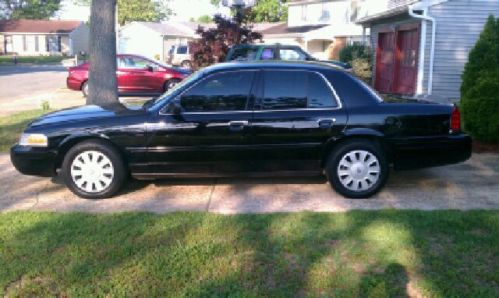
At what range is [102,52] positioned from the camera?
32.8 feet

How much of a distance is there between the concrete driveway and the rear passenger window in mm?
1040

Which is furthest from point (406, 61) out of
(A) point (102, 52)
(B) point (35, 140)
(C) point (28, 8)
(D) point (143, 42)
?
(C) point (28, 8)

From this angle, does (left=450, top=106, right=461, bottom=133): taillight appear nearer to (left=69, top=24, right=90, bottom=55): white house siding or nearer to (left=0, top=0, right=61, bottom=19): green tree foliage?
(left=69, top=24, right=90, bottom=55): white house siding

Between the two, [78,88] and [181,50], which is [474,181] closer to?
[78,88]

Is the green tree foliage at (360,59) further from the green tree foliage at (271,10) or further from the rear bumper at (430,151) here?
the green tree foliage at (271,10)

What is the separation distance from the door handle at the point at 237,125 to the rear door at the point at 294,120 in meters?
0.12

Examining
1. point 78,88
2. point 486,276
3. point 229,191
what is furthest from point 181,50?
point 486,276

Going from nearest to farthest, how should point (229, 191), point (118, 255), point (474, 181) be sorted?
point (118, 255) → point (229, 191) → point (474, 181)

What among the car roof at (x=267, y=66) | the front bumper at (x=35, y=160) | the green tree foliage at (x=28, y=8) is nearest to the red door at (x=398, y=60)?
the car roof at (x=267, y=66)

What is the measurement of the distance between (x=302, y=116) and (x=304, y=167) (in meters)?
0.59

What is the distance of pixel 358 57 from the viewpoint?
20.9 metres

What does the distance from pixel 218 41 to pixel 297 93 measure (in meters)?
11.6

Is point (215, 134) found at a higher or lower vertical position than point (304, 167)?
higher

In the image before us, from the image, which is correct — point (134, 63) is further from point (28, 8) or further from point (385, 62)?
point (28, 8)
